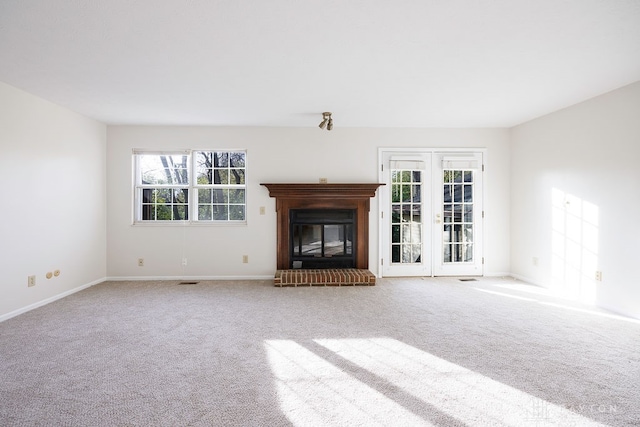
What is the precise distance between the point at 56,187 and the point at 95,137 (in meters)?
1.08

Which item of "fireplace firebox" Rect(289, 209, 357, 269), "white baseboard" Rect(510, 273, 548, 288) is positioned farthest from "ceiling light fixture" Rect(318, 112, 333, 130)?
"white baseboard" Rect(510, 273, 548, 288)

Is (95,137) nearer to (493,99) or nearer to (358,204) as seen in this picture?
(358,204)

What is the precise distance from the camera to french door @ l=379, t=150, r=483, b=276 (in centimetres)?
507

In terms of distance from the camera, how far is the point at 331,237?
502 cm

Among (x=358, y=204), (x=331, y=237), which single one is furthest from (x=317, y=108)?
(x=331, y=237)

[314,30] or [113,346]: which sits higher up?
[314,30]

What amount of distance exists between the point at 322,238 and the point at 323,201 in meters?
0.60

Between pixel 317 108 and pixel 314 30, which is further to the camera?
pixel 317 108

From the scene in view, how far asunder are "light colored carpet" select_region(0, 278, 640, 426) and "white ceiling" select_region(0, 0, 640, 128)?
241 cm

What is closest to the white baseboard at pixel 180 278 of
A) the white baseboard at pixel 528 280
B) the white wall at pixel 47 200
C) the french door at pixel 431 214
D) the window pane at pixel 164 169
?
the white wall at pixel 47 200

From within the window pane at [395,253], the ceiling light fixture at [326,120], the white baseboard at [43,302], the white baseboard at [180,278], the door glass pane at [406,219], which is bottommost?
the white baseboard at [43,302]

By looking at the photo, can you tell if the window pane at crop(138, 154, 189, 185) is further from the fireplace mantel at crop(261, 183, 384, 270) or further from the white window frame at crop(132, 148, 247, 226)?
the fireplace mantel at crop(261, 183, 384, 270)

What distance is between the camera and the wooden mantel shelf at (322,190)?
478 centimetres

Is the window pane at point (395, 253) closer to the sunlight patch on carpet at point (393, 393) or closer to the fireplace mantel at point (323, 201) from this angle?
the fireplace mantel at point (323, 201)
